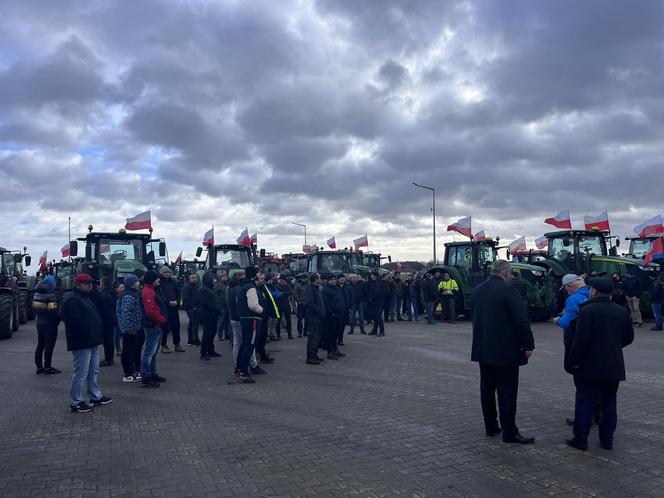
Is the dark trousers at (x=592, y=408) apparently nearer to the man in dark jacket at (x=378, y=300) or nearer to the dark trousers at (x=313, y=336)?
the dark trousers at (x=313, y=336)

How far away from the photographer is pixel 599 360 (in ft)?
17.1

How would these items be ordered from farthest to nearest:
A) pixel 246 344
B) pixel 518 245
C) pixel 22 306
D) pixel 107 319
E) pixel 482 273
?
pixel 518 245, pixel 22 306, pixel 482 273, pixel 107 319, pixel 246 344

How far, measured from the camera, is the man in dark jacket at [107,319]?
10.4m

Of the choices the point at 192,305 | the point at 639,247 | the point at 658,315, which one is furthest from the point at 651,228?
the point at 192,305

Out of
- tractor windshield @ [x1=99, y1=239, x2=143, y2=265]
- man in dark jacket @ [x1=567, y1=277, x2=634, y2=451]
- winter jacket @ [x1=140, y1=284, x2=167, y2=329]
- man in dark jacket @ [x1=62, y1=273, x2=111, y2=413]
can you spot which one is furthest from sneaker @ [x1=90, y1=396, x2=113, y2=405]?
tractor windshield @ [x1=99, y1=239, x2=143, y2=265]

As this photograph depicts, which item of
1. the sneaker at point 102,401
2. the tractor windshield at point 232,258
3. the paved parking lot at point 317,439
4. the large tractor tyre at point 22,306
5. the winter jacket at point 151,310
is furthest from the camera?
the tractor windshield at point 232,258

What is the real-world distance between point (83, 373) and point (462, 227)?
16230mm

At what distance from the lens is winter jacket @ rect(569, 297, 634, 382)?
17.0ft

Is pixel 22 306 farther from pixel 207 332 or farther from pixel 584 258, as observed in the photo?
pixel 584 258

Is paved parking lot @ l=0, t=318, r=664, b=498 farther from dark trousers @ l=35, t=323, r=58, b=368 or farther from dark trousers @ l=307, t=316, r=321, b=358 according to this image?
dark trousers @ l=307, t=316, r=321, b=358

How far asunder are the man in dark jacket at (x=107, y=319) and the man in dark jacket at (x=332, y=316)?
4.12m

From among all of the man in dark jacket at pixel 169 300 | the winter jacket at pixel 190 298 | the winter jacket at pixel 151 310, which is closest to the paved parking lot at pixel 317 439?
the winter jacket at pixel 151 310

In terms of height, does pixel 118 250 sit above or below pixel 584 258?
above

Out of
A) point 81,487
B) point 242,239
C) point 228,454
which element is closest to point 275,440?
point 228,454
